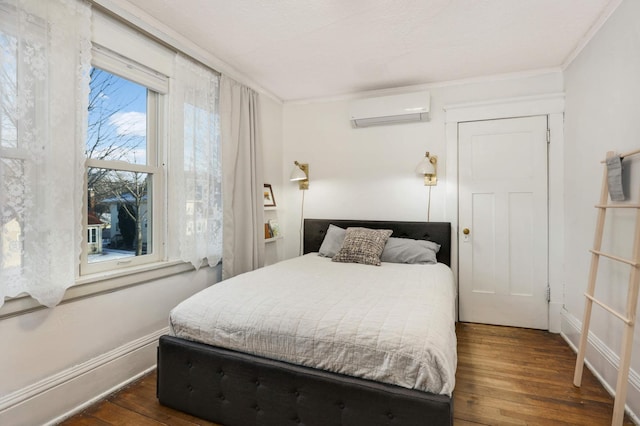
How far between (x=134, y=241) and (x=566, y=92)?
384 centimetres

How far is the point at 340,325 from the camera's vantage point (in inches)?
59.6

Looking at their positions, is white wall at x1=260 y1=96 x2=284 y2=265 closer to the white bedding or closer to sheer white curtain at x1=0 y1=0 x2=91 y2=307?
the white bedding

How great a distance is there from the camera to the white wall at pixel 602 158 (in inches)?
72.7

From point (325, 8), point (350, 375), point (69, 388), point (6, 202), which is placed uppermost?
point (325, 8)

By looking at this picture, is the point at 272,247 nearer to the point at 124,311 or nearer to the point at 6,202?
the point at 124,311

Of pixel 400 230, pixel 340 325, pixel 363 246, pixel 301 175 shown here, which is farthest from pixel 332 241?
pixel 340 325

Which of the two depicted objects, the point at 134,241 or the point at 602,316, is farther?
the point at 134,241

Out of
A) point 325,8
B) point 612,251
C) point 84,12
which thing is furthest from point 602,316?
point 84,12

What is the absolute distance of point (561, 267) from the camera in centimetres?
295

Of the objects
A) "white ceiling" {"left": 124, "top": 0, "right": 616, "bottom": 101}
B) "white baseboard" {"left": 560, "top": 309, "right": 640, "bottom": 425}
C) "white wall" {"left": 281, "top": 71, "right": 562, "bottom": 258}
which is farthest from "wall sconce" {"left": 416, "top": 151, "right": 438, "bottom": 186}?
"white baseboard" {"left": 560, "top": 309, "right": 640, "bottom": 425}

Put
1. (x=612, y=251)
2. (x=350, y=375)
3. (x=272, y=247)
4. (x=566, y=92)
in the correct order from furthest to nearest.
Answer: (x=272, y=247)
(x=566, y=92)
(x=612, y=251)
(x=350, y=375)

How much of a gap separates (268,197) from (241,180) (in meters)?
0.69

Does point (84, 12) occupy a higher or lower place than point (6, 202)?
higher

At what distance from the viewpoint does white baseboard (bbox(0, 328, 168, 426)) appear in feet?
5.19
